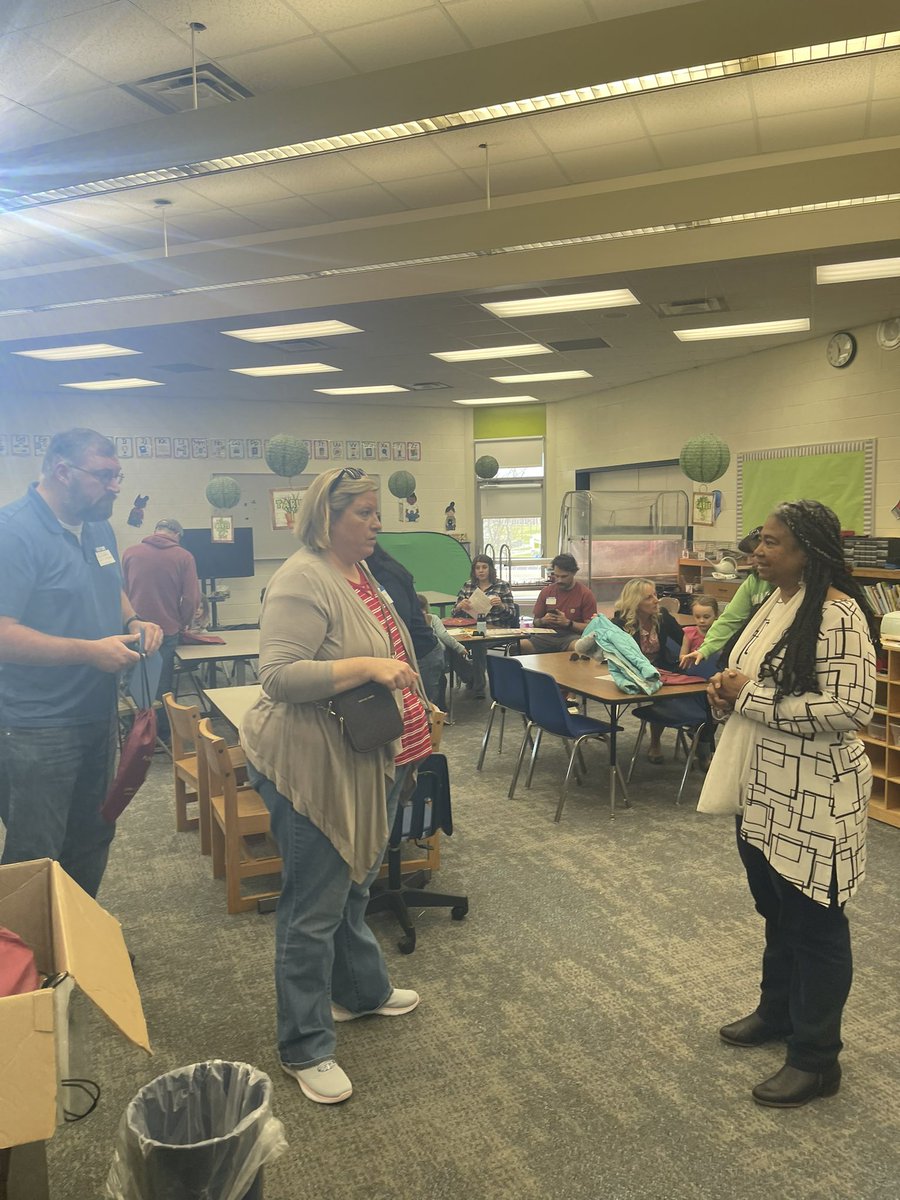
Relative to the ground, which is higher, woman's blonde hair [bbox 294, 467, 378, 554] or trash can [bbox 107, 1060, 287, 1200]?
woman's blonde hair [bbox 294, 467, 378, 554]

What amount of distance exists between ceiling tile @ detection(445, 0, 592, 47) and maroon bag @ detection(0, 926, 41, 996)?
3.99 meters

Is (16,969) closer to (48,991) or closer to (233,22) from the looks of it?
(48,991)

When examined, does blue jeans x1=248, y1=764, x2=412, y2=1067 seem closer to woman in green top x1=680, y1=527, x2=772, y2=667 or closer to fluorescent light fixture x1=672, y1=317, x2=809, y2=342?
woman in green top x1=680, y1=527, x2=772, y2=667

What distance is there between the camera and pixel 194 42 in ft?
12.8

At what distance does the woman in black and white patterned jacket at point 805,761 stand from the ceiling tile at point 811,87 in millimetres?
3142

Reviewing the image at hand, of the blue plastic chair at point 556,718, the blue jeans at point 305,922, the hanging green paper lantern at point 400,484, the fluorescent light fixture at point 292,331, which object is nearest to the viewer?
the blue jeans at point 305,922

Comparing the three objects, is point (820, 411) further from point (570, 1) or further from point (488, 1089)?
point (488, 1089)

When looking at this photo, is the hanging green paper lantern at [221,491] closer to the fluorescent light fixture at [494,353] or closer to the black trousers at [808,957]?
the fluorescent light fixture at [494,353]

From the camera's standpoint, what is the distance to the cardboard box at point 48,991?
3.07 ft

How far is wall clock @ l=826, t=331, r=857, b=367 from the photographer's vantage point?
6996 millimetres

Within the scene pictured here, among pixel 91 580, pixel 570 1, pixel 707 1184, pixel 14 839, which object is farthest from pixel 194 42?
pixel 707 1184

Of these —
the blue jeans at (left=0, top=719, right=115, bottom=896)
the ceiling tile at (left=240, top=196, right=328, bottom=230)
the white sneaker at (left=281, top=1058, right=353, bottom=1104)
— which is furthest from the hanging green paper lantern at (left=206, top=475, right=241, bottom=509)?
the white sneaker at (left=281, top=1058, right=353, bottom=1104)

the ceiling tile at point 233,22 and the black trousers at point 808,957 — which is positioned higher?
the ceiling tile at point 233,22

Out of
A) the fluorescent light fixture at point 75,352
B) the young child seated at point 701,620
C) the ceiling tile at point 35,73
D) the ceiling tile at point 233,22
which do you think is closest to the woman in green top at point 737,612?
the young child seated at point 701,620
